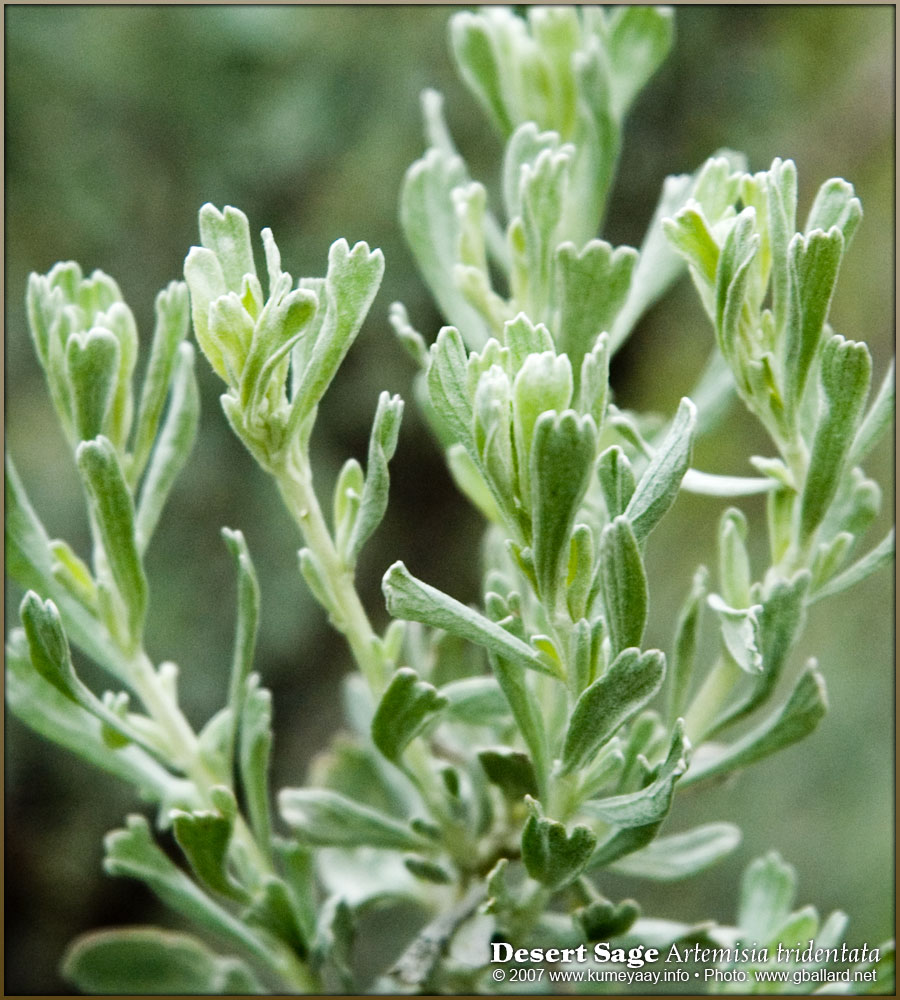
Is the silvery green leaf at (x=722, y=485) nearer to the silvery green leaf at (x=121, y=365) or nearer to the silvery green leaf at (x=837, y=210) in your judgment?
the silvery green leaf at (x=837, y=210)

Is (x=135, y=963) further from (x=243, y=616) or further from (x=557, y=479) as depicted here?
(x=557, y=479)

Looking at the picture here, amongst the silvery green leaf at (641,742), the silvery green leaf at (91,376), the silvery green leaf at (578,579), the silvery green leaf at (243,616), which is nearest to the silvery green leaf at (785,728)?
the silvery green leaf at (641,742)

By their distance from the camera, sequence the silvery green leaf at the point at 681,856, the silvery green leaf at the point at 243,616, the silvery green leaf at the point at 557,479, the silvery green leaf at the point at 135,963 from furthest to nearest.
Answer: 1. the silvery green leaf at the point at 135,963
2. the silvery green leaf at the point at 681,856
3. the silvery green leaf at the point at 243,616
4. the silvery green leaf at the point at 557,479

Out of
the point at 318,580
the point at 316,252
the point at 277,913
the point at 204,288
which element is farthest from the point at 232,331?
the point at 316,252

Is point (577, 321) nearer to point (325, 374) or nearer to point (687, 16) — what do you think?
point (325, 374)

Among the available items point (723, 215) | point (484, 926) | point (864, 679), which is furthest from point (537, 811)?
point (864, 679)

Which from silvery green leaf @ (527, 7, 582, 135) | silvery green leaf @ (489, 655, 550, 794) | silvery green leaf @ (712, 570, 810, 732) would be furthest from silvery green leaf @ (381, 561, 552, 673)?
silvery green leaf @ (527, 7, 582, 135)
